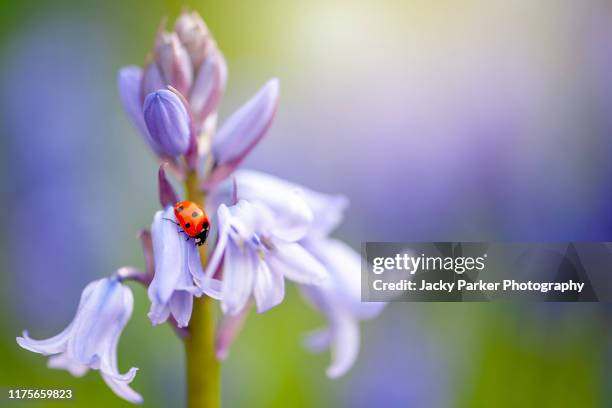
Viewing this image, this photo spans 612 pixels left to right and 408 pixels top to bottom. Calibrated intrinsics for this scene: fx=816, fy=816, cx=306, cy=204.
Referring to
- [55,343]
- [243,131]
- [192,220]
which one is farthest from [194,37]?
[55,343]

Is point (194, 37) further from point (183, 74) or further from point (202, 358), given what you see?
point (202, 358)

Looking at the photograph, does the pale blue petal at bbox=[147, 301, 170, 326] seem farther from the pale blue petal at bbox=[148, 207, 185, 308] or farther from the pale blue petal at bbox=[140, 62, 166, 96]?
the pale blue petal at bbox=[140, 62, 166, 96]

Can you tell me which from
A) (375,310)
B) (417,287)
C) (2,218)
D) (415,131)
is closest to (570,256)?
(417,287)

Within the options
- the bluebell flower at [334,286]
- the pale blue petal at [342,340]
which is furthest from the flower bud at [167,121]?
the pale blue petal at [342,340]

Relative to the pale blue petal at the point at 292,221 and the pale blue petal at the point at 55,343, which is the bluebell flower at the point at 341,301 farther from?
the pale blue petal at the point at 55,343

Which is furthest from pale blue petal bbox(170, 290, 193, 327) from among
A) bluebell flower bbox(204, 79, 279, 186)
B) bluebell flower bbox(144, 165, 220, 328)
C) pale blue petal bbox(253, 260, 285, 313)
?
bluebell flower bbox(204, 79, 279, 186)
